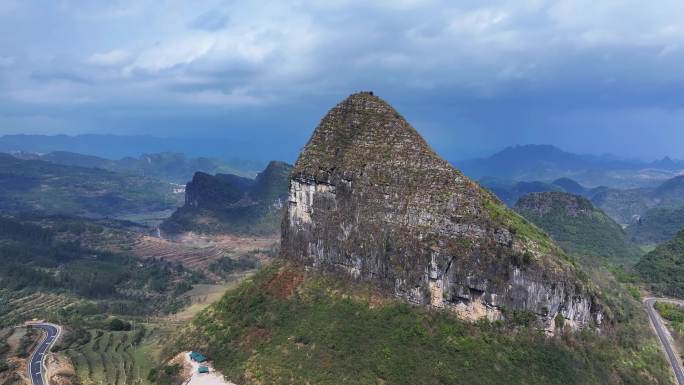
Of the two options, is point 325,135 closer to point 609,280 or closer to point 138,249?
point 609,280

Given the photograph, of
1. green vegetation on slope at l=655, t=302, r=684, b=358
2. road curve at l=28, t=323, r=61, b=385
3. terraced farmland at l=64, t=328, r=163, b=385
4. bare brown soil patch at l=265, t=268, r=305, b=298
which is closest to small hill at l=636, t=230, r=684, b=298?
green vegetation on slope at l=655, t=302, r=684, b=358

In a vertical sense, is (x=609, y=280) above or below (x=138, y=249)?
above

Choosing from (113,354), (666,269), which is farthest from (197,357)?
(666,269)

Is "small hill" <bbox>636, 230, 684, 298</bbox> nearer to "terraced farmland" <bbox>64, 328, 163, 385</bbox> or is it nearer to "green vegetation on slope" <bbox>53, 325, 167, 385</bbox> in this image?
"green vegetation on slope" <bbox>53, 325, 167, 385</bbox>

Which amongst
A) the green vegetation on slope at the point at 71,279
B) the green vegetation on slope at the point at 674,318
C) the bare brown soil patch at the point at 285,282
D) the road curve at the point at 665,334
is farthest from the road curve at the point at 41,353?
the green vegetation on slope at the point at 674,318

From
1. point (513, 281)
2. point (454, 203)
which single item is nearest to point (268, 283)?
point (454, 203)
